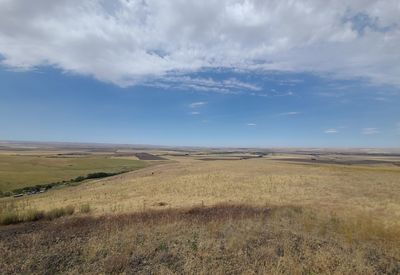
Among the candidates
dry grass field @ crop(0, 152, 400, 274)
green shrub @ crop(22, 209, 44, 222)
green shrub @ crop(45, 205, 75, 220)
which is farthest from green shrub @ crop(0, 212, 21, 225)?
green shrub @ crop(45, 205, 75, 220)

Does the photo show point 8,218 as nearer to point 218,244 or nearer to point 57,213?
point 57,213

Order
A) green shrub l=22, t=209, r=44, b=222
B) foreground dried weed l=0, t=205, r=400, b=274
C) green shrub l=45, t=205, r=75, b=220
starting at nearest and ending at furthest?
foreground dried weed l=0, t=205, r=400, b=274 → green shrub l=22, t=209, r=44, b=222 → green shrub l=45, t=205, r=75, b=220

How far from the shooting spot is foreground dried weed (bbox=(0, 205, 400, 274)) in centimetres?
728

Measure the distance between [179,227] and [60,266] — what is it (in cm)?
475

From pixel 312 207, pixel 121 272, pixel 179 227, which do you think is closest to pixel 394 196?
pixel 312 207

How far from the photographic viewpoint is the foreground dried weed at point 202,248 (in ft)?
23.9

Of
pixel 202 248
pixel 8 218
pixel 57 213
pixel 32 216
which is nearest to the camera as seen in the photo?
pixel 202 248

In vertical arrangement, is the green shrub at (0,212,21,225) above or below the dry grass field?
below

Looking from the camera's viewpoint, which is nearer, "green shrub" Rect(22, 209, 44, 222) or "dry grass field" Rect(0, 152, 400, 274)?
"dry grass field" Rect(0, 152, 400, 274)

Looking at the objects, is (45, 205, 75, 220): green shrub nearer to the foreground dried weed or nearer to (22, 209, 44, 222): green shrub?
(22, 209, 44, 222): green shrub

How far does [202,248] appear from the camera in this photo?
8.59 meters

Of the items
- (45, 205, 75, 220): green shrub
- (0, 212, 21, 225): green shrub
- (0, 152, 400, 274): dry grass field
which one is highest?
(0, 152, 400, 274): dry grass field

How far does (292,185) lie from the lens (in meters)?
28.4

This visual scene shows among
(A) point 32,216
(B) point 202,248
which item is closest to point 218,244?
(B) point 202,248
